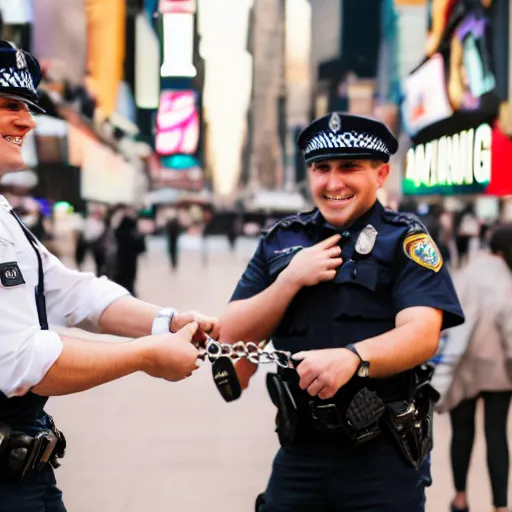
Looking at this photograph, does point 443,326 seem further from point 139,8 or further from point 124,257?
point 139,8

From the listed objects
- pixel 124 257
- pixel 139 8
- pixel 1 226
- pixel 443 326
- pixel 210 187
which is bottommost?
pixel 210 187

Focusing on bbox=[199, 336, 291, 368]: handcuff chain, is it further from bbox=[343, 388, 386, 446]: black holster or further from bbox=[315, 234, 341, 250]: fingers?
bbox=[315, 234, 341, 250]: fingers

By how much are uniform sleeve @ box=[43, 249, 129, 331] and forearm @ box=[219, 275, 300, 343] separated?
0.39 metres

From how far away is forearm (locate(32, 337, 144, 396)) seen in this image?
7.15 ft

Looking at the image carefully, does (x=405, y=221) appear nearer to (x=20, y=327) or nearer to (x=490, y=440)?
(x=20, y=327)

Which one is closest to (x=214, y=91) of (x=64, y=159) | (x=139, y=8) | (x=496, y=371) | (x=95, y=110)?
(x=139, y=8)

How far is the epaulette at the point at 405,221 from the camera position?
114 inches

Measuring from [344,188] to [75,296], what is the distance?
0.95 meters

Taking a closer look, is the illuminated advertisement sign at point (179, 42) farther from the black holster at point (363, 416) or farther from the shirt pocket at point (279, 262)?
the black holster at point (363, 416)

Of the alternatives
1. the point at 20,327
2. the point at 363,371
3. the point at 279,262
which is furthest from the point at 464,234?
the point at 20,327

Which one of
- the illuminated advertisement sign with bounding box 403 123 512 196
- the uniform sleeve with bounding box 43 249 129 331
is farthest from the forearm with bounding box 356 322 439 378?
the illuminated advertisement sign with bounding box 403 123 512 196

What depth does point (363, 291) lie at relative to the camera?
2.83 metres

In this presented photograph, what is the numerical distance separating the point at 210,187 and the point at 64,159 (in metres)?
110

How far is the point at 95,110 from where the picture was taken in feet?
82.5
